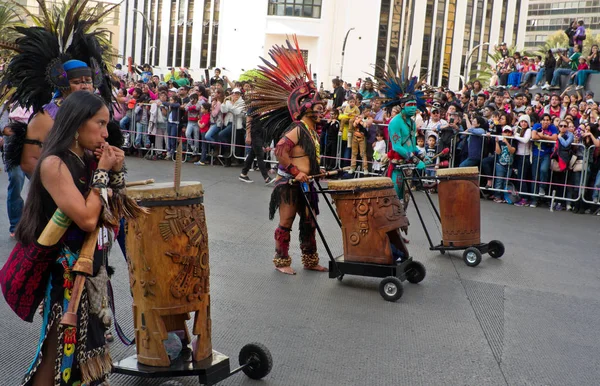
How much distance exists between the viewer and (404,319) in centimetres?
595

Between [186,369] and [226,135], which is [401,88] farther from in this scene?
[226,135]

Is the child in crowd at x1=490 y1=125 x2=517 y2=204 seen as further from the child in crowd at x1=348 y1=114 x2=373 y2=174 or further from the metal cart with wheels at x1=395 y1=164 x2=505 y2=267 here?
the metal cart with wheels at x1=395 y1=164 x2=505 y2=267

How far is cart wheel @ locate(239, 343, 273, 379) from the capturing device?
434 centimetres

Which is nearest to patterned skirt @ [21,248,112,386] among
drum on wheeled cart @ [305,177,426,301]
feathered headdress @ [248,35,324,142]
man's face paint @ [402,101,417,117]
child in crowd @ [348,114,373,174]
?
drum on wheeled cart @ [305,177,426,301]

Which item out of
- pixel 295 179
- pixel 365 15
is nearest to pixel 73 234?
pixel 295 179

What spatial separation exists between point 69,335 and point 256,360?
145 cm

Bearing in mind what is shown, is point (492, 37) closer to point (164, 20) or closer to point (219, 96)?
point (164, 20)

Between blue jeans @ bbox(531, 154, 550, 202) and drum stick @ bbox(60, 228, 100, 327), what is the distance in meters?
11.1

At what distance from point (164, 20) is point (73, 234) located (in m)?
72.7

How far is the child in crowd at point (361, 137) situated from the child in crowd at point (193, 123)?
3.89 meters

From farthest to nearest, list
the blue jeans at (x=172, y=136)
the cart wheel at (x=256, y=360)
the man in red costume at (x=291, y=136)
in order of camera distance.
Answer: the blue jeans at (x=172, y=136) → the man in red costume at (x=291, y=136) → the cart wheel at (x=256, y=360)

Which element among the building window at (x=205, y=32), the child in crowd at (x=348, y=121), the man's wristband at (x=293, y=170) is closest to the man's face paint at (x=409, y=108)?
the man's wristband at (x=293, y=170)

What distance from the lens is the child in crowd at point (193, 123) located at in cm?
1641

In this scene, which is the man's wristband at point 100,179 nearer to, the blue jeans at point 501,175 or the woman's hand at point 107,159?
the woman's hand at point 107,159
